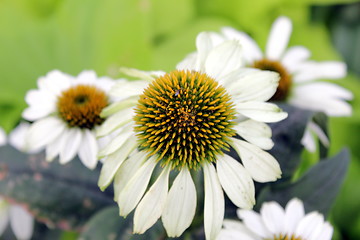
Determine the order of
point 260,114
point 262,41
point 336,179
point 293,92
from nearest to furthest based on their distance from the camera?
point 260,114, point 336,179, point 293,92, point 262,41

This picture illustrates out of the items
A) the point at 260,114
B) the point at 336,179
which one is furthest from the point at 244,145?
the point at 336,179

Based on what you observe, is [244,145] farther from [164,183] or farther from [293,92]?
[293,92]

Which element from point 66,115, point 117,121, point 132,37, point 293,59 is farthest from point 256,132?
point 132,37

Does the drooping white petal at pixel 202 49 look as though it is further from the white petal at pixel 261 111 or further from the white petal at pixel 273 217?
the white petal at pixel 273 217

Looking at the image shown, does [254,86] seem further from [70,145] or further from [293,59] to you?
[293,59]

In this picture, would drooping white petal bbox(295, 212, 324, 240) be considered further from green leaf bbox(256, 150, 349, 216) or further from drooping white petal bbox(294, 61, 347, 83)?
drooping white petal bbox(294, 61, 347, 83)

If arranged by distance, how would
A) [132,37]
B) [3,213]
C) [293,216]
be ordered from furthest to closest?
[132,37] → [3,213] → [293,216]

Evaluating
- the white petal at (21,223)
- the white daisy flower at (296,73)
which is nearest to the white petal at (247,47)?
the white daisy flower at (296,73)
